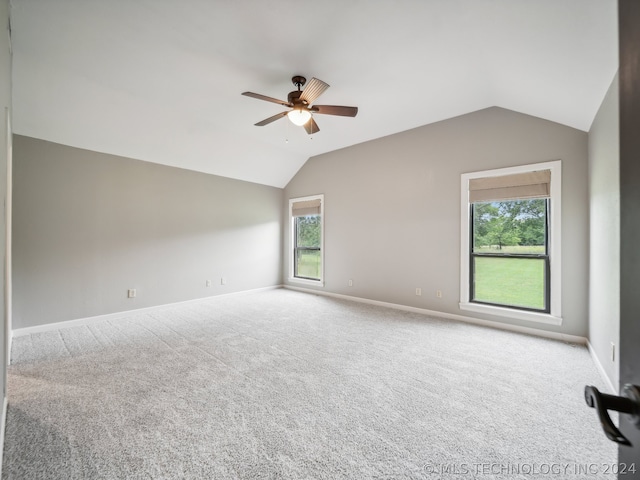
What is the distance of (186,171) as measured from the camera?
4.95m

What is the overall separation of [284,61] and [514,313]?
4.04 metres

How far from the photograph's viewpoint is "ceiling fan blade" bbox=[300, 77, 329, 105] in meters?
2.44

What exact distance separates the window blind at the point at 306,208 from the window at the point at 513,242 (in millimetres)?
2895

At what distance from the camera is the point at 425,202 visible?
14.1ft

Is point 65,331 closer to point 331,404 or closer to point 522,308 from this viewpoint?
point 331,404

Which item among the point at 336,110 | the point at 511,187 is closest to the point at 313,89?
the point at 336,110

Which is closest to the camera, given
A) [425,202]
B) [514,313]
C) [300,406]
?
[300,406]

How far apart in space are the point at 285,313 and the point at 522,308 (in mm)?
3325

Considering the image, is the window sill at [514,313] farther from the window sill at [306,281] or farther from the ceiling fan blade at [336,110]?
the ceiling fan blade at [336,110]

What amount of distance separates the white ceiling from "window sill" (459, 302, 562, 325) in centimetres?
223

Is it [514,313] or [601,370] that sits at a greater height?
[514,313]

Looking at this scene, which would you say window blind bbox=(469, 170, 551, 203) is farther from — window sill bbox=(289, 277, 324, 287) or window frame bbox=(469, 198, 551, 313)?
window sill bbox=(289, 277, 324, 287)

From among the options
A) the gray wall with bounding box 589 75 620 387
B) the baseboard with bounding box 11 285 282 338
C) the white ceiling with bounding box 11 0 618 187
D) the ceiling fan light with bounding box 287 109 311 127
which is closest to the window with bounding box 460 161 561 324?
the gray wall with bounding box 589 75 620 387

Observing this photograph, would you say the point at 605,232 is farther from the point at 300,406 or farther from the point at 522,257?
the point at 300,406
